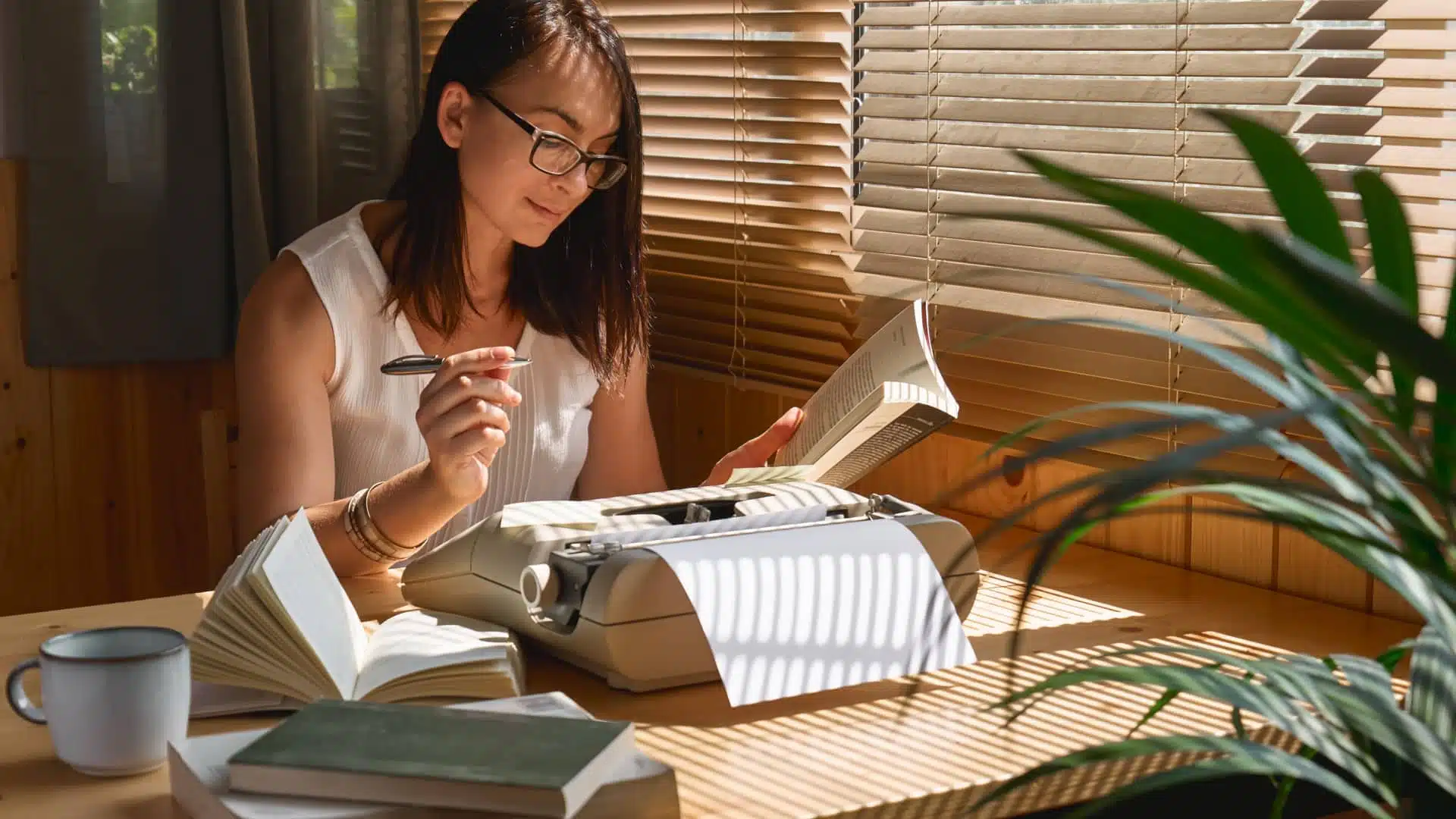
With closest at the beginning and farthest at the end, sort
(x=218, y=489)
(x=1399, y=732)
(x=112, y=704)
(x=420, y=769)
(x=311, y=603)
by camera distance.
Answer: (x=1399, y=732) < (x=420, y=769) < (x=112, y=704) < (x=311, y=603) < (x=218, y=489)

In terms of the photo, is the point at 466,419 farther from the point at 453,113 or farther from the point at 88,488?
the point at 88,488

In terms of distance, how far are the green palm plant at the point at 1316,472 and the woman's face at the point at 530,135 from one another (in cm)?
118

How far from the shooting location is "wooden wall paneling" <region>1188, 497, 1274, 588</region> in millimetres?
1616

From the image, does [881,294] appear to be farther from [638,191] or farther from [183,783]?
[183,783]

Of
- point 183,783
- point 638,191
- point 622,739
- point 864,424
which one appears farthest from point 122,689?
point 638,191

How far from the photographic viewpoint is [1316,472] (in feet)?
2.52

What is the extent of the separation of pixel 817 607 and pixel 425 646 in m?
0.30

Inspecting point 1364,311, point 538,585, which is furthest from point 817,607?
point 1364,311

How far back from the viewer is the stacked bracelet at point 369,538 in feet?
5.36

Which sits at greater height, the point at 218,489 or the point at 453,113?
the point at 453,113

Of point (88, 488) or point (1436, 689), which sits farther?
point (88, 488)

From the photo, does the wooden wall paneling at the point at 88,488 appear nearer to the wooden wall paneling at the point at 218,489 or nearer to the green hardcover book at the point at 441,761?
the wooden wall paneling at the point at 218,489

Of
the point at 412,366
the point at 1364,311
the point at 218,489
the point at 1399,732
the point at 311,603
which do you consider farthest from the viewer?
the point at 218,489

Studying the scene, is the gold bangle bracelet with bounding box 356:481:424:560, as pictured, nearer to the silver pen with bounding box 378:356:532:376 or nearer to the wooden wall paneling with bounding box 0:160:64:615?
the silver pen with bounding box 378:356:532:376
